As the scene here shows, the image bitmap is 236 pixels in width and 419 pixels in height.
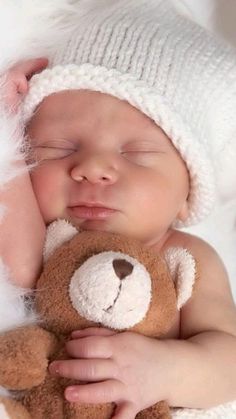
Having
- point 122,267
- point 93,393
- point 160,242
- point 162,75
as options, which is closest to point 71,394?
point 93,393

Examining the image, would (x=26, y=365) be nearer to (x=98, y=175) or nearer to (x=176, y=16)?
(x=98, y=175)

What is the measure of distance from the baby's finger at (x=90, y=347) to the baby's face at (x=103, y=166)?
0.64 ft

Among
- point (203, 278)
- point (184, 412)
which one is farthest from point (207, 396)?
point (203, 278)

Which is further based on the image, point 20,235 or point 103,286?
point 20,235

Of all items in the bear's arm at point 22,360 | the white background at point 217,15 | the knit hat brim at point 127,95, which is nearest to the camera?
the bear's arm at point 22,360

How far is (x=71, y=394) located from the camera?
31.9 inches

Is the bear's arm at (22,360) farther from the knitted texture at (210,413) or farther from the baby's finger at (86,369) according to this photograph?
the knitted texture at (210,413)

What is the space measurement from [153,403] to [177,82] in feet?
1.50

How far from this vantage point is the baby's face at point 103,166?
1.01m

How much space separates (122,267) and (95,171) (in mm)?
183

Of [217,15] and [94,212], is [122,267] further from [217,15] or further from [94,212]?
[217,15]

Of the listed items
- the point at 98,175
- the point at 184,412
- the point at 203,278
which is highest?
the point at 98,175

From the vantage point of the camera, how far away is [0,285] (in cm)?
94

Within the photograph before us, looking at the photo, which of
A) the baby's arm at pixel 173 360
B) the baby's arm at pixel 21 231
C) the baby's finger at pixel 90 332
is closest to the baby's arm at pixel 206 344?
the baby's arm at pixel 173 360
